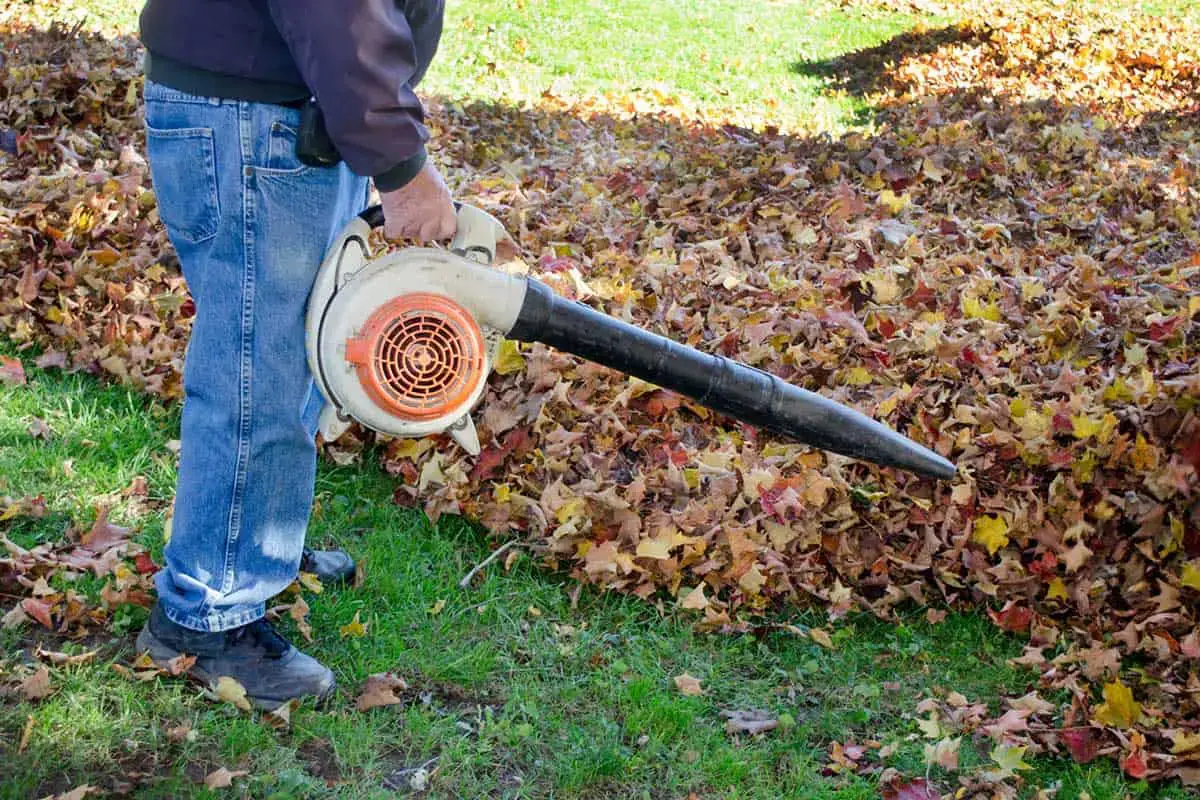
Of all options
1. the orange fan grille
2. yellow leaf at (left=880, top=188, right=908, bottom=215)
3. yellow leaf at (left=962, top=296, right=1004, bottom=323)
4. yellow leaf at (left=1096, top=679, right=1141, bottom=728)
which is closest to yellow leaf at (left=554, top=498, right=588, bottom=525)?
the orange fan grille

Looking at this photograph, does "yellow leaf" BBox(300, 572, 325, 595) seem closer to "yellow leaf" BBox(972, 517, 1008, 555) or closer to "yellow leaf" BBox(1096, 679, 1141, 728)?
"yellow leaf" BBox(972, 517, 1008, 555)

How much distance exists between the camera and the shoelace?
2.68m

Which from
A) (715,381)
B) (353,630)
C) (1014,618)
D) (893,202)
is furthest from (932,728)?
(893,202)

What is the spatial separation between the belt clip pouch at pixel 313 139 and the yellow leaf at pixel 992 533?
83.5 inches

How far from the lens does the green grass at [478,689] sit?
2531 millimetres

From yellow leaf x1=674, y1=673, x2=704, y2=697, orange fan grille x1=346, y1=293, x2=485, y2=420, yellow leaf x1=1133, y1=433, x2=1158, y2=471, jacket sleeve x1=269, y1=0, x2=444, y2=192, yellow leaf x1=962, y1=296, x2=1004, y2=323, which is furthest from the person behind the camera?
yellow leaf x1=962, y1=296, x2=1004, y2=323

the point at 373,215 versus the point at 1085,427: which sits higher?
the point at 373,215

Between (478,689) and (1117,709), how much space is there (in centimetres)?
158

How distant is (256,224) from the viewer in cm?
230

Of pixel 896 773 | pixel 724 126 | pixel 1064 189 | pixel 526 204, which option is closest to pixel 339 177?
pixel 896 773

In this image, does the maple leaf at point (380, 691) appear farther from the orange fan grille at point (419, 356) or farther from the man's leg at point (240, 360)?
the orange fan grille at point (419, 356)

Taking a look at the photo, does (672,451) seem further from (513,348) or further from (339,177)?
(339,177)

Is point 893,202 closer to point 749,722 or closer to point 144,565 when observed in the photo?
point 749,722

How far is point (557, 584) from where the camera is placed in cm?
330
